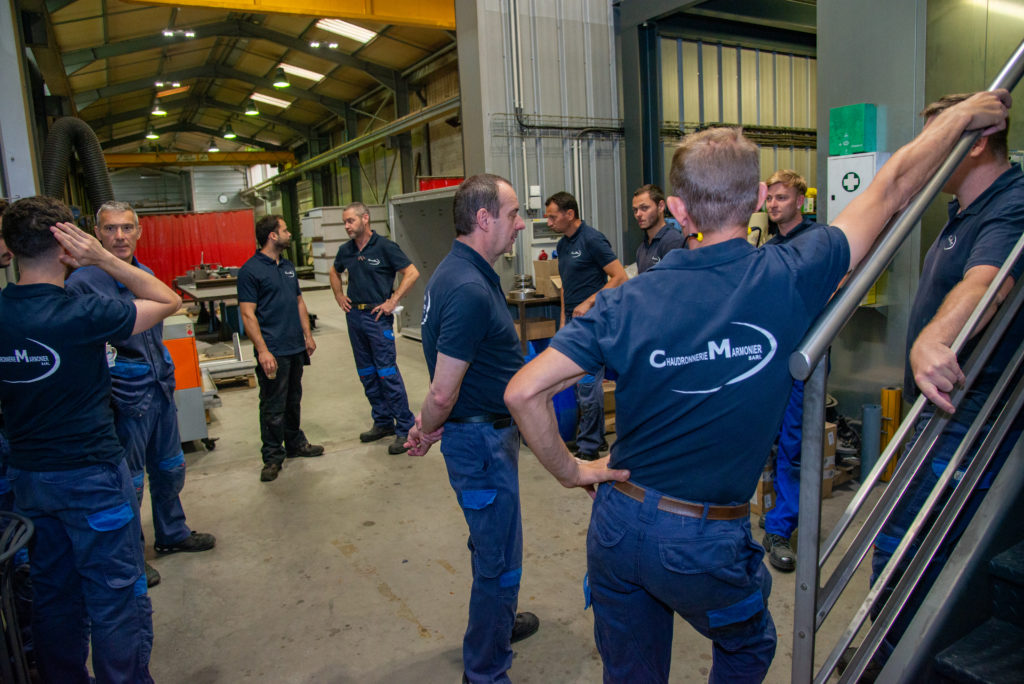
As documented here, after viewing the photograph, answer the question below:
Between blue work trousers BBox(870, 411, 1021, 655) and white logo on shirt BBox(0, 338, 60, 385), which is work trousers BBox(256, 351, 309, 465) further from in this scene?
blue work trousers BBox(870, 411, 1021, 655)

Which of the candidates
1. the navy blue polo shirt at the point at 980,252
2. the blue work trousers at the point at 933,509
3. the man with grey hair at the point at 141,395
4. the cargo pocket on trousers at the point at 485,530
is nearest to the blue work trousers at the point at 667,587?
the blue work trousers at the point at 933,509

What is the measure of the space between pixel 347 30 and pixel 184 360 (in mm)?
10451

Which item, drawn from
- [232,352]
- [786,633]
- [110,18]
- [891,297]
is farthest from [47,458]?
[110,18]

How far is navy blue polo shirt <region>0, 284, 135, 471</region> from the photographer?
2109 millimetres

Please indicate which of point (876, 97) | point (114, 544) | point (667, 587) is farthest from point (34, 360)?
point (876, 97)

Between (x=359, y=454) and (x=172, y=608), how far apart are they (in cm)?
220

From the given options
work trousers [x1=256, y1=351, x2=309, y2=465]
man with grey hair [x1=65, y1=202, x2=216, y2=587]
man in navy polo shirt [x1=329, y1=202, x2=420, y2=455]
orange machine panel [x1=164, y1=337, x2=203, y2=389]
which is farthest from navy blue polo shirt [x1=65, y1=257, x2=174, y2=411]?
man in navy polo shirt [x1=329, y1=202, x2=420, y2=455]

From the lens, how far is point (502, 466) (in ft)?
7.78

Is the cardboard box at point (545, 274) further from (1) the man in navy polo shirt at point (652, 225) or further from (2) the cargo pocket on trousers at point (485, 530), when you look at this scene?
(2) the cargo pocket on trousers at point (485, 530)

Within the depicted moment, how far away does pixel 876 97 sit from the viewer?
447cm

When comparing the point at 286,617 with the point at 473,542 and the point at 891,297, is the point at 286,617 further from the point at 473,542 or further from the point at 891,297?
Answer: the point at 891,297

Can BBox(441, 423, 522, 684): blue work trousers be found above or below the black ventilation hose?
below

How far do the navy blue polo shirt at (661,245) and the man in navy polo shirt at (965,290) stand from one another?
2.46 m

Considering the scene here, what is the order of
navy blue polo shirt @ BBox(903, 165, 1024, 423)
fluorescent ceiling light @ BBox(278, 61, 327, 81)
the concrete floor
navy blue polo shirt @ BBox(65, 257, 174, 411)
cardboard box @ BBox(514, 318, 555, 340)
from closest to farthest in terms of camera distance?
navy blue polo shirt @ BBox(903, 165, 1024, 423) → the concrete floor → navy blue polo shirt @ BBox(65, 257, 174, 411) → cardboard box @ BBox(514, 318, 555, 340) → fluorescent ceiling light @ BBox(278, 61, 327, 81)
